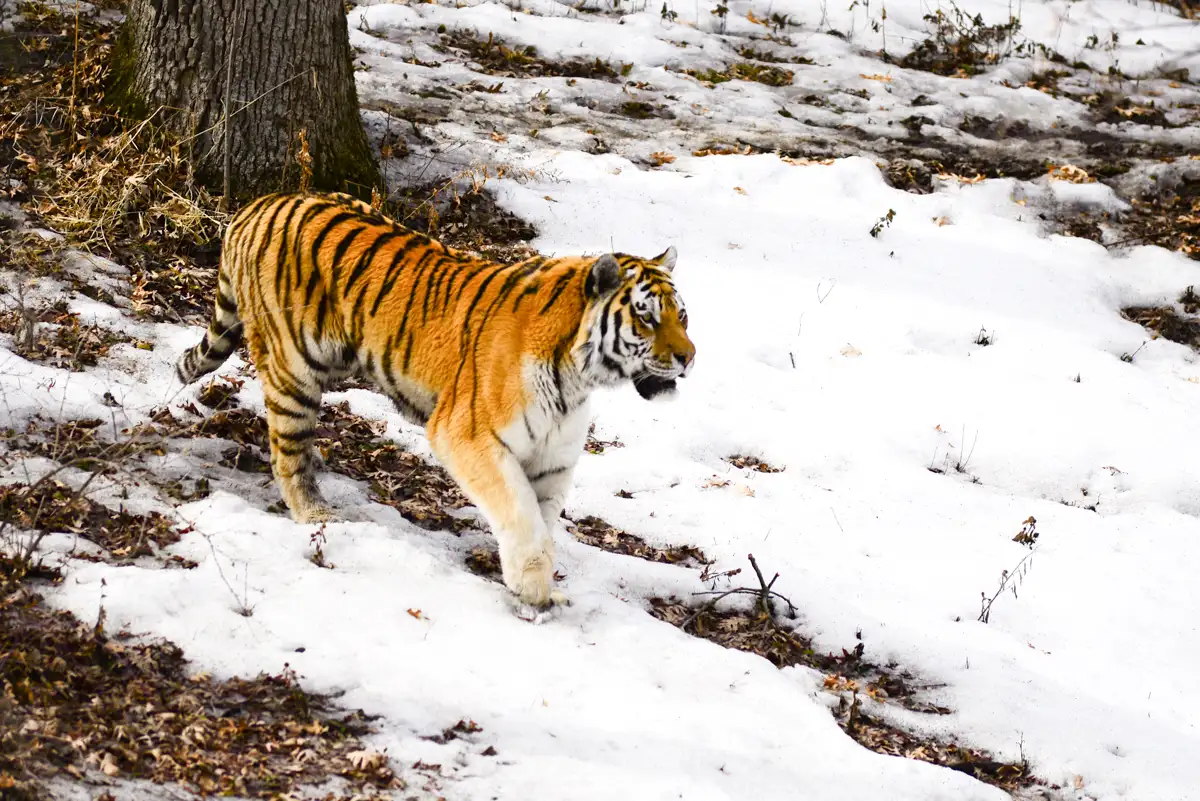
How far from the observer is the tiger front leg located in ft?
15.1

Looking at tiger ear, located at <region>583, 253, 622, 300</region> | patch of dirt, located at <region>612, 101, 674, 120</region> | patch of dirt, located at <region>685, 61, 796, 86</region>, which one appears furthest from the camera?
patch of dirt, located at <region>685, 61, 796, 86</region>

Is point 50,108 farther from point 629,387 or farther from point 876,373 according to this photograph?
point 876,373

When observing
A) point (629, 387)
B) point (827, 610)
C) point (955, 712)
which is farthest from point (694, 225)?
point (955, 712)

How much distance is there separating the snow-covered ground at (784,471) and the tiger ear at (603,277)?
4.44 ft

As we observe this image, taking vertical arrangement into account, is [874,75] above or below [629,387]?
above

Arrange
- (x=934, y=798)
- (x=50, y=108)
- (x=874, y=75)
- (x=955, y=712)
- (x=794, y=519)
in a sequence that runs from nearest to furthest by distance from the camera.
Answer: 1. (x=934, y=798)
2. (x=955, y=712)
3. (x=794, y=519)
4. (x=50, y=108)
5. (x=874, y=75)

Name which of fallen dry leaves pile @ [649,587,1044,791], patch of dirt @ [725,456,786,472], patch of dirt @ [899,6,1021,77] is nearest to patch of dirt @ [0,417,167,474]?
fallen dry leaves pile @ [649,587,1044,791]

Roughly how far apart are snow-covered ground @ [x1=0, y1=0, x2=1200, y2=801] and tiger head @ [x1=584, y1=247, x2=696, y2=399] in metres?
1.09

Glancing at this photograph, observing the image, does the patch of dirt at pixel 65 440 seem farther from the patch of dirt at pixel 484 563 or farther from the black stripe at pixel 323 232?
the patch of dirt at pixel 484 563

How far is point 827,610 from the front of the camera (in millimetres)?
5180

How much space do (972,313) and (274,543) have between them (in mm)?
5436

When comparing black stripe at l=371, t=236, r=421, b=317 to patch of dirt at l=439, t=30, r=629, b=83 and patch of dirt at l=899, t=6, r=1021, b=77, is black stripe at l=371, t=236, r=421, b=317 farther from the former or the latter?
patch of dirt at l=899, t=6, r=1021, b=77

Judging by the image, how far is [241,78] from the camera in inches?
273

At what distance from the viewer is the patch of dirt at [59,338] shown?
218 inches
